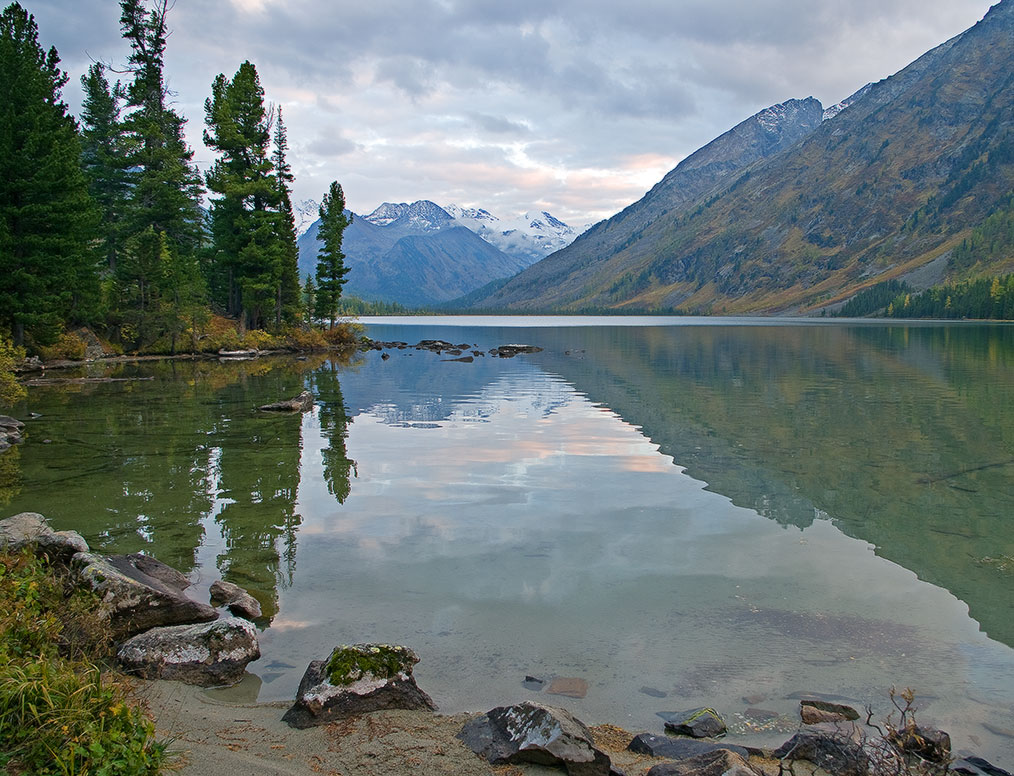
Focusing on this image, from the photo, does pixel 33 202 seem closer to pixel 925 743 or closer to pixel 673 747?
pixel 673 747

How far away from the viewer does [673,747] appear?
24.6 ft

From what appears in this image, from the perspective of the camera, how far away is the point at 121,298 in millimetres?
61250

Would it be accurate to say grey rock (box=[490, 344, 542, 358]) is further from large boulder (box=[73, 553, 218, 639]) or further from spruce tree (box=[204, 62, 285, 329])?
large boulder (box=[73, 553, 218, 639])

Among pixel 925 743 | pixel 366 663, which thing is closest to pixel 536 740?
pixel 366 663

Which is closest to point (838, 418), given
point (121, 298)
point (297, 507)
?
point (297, 507)

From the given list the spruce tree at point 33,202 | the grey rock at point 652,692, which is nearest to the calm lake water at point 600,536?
the grey rock at point 652,692

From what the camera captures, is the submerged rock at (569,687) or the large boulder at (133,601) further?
the large boulder at (133,601)

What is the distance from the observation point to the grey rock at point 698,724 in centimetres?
789

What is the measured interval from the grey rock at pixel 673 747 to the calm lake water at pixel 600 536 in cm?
52

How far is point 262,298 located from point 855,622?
2820 inches

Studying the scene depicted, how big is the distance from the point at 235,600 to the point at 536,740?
20.0ft

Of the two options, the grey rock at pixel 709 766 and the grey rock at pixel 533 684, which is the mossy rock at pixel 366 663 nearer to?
the grey rock at pixel 533 684

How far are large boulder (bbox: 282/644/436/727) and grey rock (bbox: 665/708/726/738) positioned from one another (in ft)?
8.92

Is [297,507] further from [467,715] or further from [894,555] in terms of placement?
[894,555]
